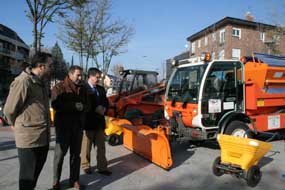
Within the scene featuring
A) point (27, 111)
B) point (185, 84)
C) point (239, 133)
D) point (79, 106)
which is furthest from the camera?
point (185, 84)

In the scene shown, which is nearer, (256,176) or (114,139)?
(256,176)

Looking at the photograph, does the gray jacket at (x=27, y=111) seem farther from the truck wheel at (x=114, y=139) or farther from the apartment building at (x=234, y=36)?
the apartment building at (x=234, y=36)

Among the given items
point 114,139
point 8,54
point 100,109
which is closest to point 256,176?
point 100,109

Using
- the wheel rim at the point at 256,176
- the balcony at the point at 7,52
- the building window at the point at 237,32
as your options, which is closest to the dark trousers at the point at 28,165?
the wheel rim at the point at 256,176

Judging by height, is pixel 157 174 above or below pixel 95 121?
below

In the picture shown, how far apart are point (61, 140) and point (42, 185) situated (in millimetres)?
1079

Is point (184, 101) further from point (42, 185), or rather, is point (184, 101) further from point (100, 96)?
point (42, 185)

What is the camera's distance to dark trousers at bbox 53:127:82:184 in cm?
554

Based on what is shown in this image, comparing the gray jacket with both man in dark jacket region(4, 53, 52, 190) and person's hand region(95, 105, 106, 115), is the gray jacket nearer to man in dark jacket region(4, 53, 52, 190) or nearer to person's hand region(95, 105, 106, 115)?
man in dark jacket region(4, 53, 52, 190)

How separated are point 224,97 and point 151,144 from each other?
231 centimetres

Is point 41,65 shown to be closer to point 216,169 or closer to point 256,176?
point 216,169

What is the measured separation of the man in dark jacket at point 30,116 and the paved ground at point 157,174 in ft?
4.81

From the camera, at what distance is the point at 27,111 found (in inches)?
178

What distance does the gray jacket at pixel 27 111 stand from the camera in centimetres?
441
